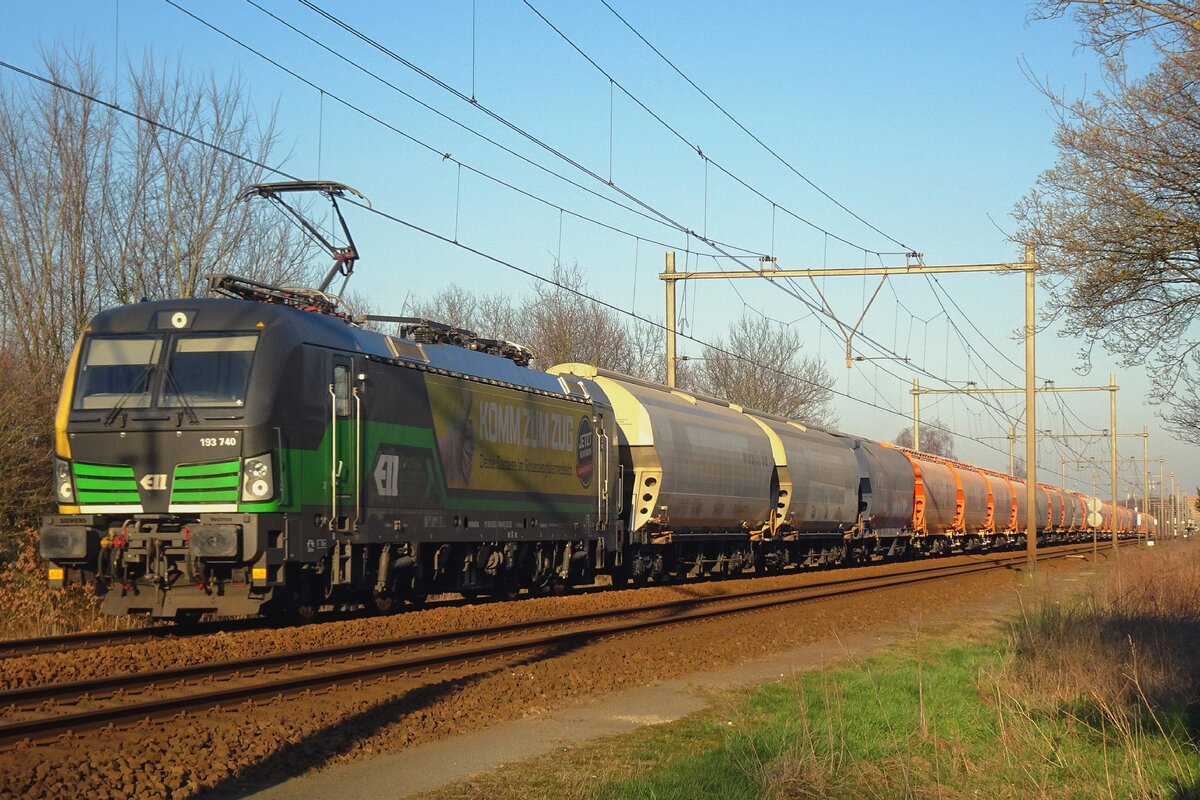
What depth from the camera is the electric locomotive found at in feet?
43.9

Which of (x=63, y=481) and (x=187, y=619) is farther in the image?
(x=187, y=619)

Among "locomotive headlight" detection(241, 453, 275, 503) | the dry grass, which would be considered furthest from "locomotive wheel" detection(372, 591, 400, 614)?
"locomotive headlight" detection(241, 453, 275, 503)

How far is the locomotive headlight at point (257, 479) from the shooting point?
13297mm

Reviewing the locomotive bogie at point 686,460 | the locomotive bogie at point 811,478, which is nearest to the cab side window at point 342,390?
the locomotive bogie at point 686,460

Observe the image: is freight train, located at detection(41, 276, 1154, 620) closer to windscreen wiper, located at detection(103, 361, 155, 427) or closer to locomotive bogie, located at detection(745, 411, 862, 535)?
windscreen wiper, located at detection(103, 361, 155, 427)

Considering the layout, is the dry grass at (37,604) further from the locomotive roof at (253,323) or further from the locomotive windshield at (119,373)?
the locomotive roof at (253,323)

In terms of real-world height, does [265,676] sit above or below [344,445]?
below

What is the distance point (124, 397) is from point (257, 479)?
76.8 inches

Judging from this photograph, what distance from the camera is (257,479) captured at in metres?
13.3

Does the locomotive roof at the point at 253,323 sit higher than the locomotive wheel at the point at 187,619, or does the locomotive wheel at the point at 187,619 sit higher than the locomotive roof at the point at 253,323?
the locomotive roof at the point at 253,323

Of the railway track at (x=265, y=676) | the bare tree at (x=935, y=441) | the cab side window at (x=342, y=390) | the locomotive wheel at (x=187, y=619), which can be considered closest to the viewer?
the railway track at (x=265, y=676)

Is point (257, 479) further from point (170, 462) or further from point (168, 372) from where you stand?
point (168, 372)

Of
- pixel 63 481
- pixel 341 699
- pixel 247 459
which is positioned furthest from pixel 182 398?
pixel 341 699

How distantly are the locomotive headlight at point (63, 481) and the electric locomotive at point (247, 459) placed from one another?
0.02 metres
